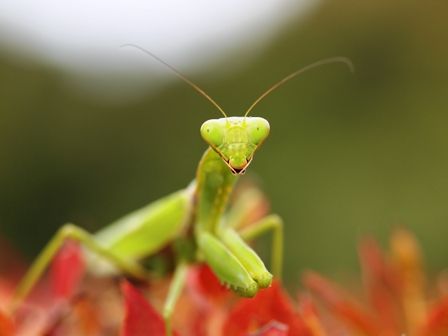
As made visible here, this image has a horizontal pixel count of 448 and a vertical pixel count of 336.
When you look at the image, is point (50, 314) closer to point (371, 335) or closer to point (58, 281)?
point (58, 281)

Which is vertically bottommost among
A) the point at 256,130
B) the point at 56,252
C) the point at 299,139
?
the point at 299,139

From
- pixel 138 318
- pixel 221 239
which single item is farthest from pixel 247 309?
pixel 221 239

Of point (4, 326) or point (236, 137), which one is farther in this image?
point (236, 137)

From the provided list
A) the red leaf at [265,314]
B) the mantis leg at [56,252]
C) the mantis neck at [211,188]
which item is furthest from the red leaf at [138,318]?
the mantis leg at [56,252]

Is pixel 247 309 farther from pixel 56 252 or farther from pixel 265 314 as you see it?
pixel 56 252

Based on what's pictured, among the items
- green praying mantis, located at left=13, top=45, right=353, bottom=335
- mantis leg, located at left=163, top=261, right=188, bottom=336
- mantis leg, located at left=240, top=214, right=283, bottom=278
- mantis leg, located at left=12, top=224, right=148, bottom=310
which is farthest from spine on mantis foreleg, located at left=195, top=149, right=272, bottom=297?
mantis leg, located at left=12, top=224, right=148, bottom=310

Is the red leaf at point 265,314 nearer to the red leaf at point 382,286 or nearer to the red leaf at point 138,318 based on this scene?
the red leaf at point 138,318
